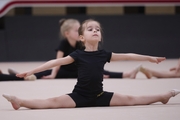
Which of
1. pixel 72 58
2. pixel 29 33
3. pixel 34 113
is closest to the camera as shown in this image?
pixel 34 113

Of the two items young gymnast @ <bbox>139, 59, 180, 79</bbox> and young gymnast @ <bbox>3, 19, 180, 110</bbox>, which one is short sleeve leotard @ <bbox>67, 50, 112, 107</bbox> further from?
young gymnast @ <bbox>139, 59, 180, 79</bbox>

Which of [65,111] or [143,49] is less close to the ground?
[65,111]

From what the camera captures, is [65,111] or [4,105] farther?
[4,105]

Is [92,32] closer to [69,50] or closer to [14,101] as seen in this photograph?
[14,101]

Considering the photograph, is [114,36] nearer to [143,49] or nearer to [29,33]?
[143,49]

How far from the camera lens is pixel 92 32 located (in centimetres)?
285

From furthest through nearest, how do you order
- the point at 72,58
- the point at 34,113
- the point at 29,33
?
the point at 29,33 < the point at 72,58 < the point at 34,113

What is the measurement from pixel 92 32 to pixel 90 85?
0.33 metres

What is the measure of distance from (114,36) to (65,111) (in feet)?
17.0

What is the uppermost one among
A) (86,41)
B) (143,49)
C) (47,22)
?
(86,41)

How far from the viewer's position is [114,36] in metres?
7.77

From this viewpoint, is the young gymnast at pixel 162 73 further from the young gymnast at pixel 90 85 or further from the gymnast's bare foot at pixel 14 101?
the gymnast's bare foot at pixel 14 101

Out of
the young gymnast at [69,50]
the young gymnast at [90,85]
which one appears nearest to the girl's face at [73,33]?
the young gymnast at [69,50]

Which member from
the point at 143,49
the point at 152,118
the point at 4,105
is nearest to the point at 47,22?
the point at 143,49
